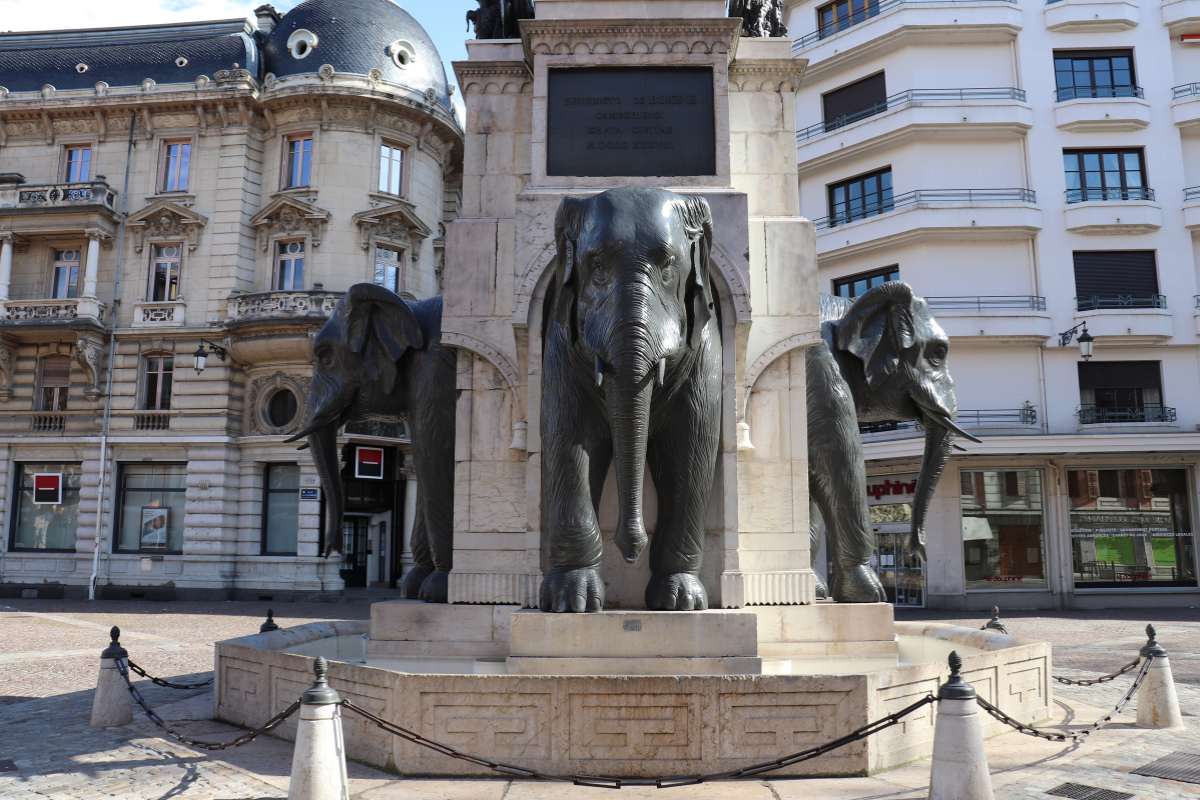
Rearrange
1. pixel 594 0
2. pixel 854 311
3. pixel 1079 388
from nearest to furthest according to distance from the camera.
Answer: pixel 594 0
pixel 854 311
pixel 1079 388

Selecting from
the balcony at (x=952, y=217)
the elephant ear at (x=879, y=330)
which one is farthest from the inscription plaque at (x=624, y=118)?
the balcony at (x=952, y=217)

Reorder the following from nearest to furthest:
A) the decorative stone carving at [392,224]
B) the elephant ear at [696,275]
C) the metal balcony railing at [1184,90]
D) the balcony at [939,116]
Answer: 1. the elephant ear at [696,275]
2. the balcony at [939,116]
3. the metal balcony railing at [1184,90]
4. the decorative stone carving at [392,224]

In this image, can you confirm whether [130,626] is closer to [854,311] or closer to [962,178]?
[854,311]

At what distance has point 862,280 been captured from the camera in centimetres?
3030

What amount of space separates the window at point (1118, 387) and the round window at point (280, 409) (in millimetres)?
24496

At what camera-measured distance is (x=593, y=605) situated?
250 inches

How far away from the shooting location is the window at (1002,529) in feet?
89.9

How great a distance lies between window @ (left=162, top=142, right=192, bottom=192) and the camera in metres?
32.2

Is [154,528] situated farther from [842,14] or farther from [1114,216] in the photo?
[1114,216]

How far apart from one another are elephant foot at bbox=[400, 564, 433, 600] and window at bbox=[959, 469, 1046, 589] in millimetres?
22067

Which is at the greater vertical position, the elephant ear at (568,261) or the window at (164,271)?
the window at (164,271)

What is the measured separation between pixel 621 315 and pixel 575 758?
2.72 m

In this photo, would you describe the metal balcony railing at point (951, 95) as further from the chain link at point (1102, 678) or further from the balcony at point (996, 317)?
the chain link at point (1102, 678)

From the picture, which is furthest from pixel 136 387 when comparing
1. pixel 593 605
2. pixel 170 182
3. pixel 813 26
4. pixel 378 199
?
pixel 593 605
